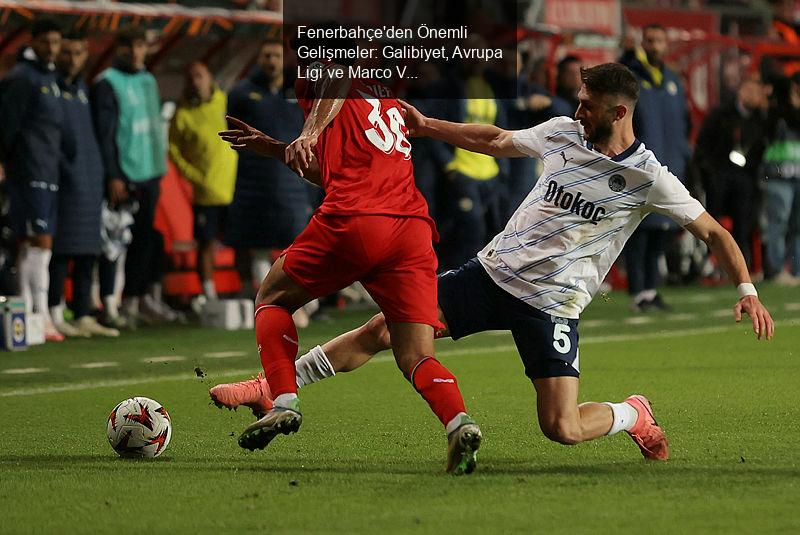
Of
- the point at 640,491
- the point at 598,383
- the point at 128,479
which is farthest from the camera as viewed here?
the point at 598,383

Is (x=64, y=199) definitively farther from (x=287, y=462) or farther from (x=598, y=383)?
(x=287, y=462)

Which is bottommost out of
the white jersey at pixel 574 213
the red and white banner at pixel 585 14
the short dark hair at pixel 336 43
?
the white jersey at pixel 574 213

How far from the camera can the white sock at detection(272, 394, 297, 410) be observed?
6.77m

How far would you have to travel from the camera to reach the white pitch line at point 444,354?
10.1 meters

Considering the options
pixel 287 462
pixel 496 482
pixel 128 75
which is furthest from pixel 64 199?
pixel 496 482

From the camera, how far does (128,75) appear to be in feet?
46.6

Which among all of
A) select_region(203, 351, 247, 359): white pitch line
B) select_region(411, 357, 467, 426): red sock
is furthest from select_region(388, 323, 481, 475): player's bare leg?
select_region(203, 351, 247, 359): white pitch line

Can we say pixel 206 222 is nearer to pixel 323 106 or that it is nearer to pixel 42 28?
pixel 42 28

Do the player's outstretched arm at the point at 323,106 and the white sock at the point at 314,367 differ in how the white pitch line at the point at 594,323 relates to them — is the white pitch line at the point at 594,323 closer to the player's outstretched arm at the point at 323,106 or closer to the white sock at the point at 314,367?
the white sock at the point at 314,367

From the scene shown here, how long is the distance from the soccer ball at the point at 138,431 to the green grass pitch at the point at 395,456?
8cm

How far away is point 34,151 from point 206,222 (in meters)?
2.50

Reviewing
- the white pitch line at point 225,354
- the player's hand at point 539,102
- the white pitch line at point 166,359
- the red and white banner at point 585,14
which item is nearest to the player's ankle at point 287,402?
the white pitch line at point 166,359

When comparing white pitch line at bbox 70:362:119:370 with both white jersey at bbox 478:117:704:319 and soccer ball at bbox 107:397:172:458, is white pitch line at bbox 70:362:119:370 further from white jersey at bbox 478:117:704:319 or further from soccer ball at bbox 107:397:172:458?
white jersey at bbox 478:117:704:319

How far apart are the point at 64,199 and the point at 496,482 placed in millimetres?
7724
